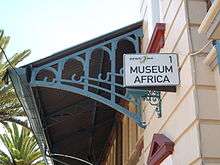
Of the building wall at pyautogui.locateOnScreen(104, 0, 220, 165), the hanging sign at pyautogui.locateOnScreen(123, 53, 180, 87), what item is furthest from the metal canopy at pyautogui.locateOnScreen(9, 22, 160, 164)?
the building wall at pyautogui.locateOnScreen(104, 0, 220, 165)

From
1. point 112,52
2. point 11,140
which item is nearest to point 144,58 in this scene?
point 112,52

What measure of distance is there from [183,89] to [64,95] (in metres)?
5.37

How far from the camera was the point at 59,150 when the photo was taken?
46.3 feet

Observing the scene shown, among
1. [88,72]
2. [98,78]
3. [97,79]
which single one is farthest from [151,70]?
[98,78]

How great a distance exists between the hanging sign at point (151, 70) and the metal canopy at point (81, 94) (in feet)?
1.44

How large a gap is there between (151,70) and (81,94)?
5.66 ft

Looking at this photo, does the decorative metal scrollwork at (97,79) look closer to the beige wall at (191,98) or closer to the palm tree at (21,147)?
the beige wall at (191,98)

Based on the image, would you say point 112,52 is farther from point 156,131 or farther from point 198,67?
point 198,67

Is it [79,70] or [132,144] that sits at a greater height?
[79,70]

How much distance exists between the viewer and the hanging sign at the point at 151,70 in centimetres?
514

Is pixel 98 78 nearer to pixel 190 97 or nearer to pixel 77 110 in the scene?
pixel 190 97

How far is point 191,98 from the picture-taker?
453cm

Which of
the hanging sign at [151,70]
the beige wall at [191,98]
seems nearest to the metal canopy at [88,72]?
the hanging sign at [151,70]

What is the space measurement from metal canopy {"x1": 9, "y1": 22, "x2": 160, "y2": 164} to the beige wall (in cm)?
80
